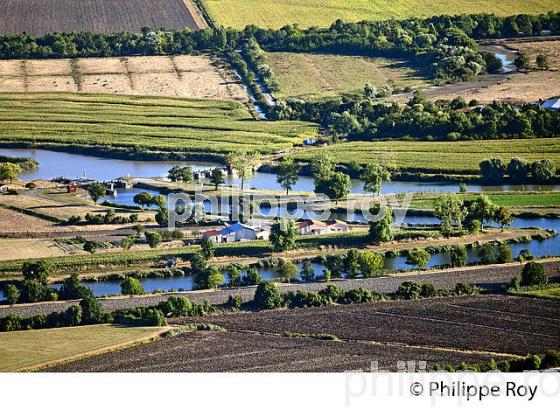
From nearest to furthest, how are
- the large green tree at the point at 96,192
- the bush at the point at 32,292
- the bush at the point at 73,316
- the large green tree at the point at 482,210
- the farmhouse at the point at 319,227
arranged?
the bush at the point at 73,316, the bush at the point at 32,292, the farmhouse at the point at 319,227, the large green tree at the point at 482,210, the large green tree at the point at 96,192

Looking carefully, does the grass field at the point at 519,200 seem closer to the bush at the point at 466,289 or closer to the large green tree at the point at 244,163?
the large green tree at the point at 244,163

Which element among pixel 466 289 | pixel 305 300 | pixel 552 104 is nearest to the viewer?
pixel 305 300

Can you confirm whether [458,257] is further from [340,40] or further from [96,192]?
[340,40]

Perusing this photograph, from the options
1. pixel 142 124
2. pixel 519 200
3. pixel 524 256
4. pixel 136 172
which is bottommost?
pixel 524 256

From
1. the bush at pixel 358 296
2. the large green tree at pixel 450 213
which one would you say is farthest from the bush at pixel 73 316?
the large green tree at pixel 450 213

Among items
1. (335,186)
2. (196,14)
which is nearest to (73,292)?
(335,186)
